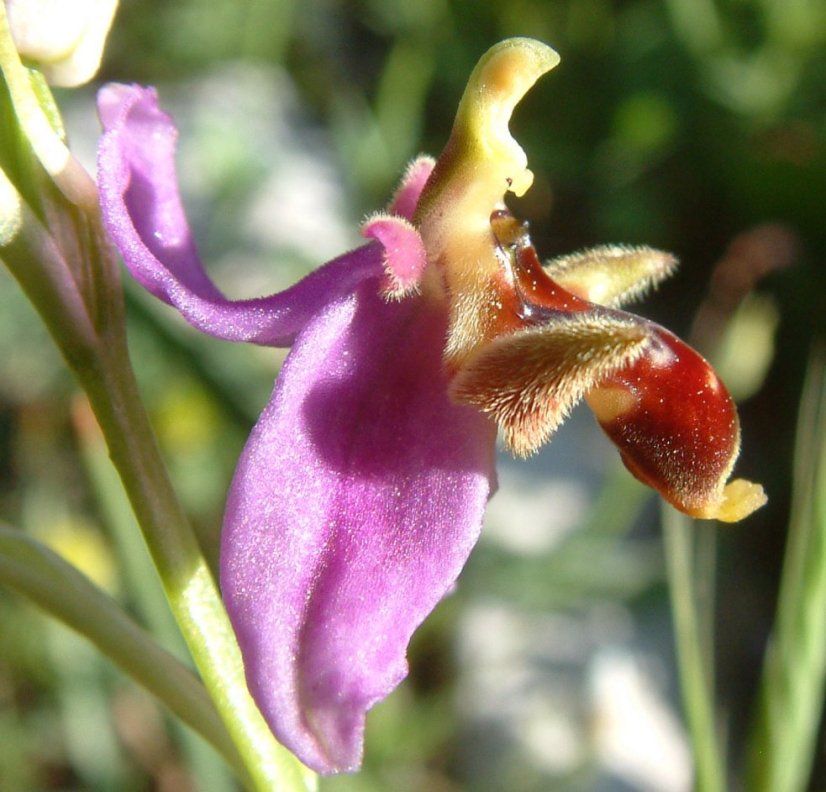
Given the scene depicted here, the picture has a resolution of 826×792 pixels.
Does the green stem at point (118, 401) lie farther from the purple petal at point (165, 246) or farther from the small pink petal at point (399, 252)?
the small pink petal at point (399, 252)

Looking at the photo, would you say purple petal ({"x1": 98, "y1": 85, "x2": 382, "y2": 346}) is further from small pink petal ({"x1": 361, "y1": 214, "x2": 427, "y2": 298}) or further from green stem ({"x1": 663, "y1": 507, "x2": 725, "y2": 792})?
green stem ({"x1": 663, "y1": 507, "x2": 725, "y2": 792})

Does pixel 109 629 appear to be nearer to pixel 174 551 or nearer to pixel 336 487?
pixel 174 551

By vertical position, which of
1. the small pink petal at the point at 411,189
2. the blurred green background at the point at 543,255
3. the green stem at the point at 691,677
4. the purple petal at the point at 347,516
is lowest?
the blurred green background at the point at 543,255

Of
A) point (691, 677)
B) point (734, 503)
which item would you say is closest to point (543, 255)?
point (691, 677)

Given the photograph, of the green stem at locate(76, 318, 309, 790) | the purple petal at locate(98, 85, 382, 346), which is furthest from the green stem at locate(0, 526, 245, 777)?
the purple petal at locate(98, 85, 382, 346)

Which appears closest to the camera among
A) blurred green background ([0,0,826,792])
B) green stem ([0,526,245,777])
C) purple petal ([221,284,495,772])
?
purple petal ([221,284,495,772])

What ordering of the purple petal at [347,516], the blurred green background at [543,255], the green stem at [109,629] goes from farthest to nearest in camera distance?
the blurred green background at [543,255] → the green stem at [109,629] → the purple petal at [347,516]

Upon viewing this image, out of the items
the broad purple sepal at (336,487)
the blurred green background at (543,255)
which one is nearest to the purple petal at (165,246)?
the broad purple sepal at (336,487)
